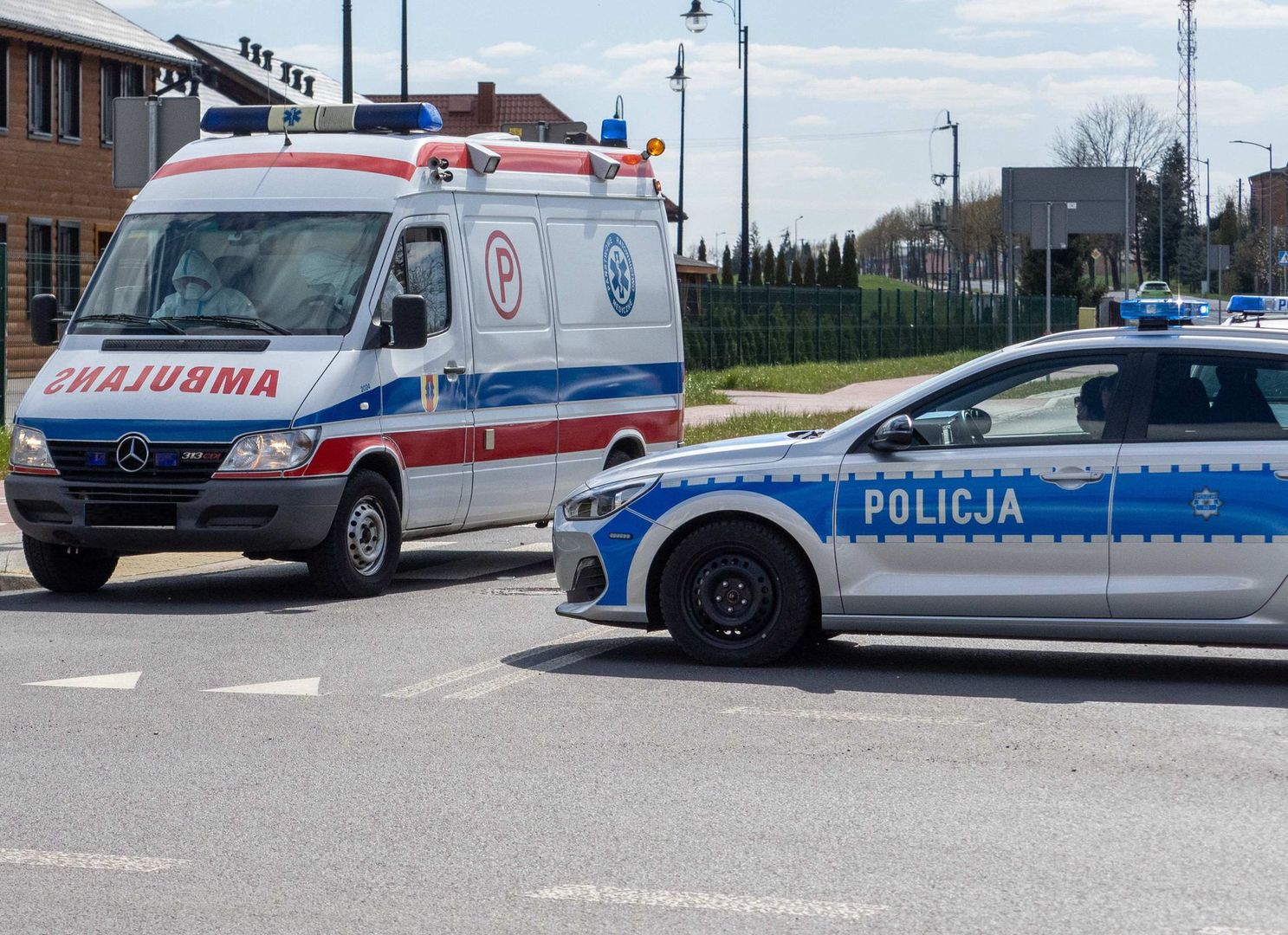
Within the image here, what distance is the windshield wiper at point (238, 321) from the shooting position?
1116 centimetres

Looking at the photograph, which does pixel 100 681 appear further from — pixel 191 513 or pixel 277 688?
pixel 191 513

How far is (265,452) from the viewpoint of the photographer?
10.6 m

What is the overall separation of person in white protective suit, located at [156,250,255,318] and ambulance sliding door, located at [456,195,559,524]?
149 cm

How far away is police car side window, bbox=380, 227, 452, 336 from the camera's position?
11523mm

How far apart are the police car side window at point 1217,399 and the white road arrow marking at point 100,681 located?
444cm

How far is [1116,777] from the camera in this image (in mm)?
6457

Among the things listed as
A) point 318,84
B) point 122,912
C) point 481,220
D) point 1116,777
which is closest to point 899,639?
point 1116,777

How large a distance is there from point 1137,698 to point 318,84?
2690 inches

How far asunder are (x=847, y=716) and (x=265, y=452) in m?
4.30

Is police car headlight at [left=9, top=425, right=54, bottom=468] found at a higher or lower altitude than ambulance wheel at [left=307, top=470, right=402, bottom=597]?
higher

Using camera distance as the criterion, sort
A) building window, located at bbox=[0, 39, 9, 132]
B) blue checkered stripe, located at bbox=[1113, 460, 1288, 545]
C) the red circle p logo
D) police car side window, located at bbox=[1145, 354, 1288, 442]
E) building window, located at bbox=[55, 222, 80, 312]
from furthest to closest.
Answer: building window, located at bbox=[0, 39, 9, 132] < building window, located at bbox=[55, 222, 80, 312] < the red circle p logo < police car side window, located at bbox=[1145, 354, 1288, 442] < blue checkered stripe, located at bbox=[1113, 460, 1288, 545]

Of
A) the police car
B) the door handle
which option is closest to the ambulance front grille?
the police car

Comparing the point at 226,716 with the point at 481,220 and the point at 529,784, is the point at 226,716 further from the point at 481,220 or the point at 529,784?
the point at 481,220

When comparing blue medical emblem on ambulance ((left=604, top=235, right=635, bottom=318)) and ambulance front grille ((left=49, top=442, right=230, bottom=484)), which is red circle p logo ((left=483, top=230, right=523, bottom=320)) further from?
ambulance front grille ((left=49, top=442, right=230, bottom=484))
